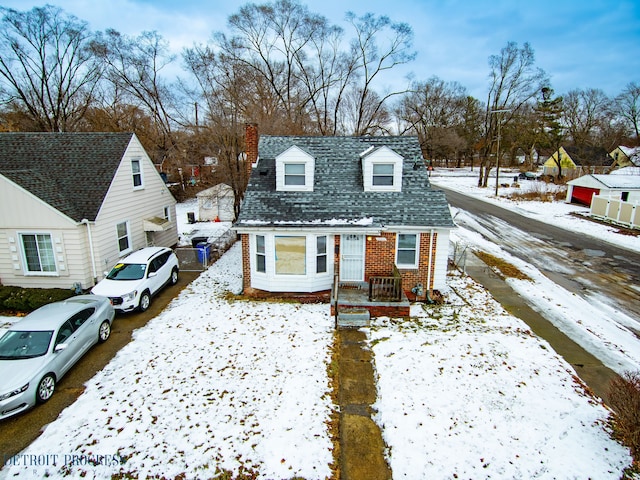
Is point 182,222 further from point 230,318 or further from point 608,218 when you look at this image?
point 608,218

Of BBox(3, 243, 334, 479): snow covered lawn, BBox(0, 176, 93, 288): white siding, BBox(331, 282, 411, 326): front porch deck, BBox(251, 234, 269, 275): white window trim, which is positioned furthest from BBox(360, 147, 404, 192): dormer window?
BBox(0, 176, 93, 288): white siding

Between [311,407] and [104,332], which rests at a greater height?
[104,332]

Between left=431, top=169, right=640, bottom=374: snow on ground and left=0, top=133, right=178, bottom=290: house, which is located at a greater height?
left=0, top=133, right=178, bottom=290: house

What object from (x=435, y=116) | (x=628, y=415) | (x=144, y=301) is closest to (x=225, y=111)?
(x=144, y=301)

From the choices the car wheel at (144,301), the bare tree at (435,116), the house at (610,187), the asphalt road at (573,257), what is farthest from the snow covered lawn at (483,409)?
the bare tree at (435,116)

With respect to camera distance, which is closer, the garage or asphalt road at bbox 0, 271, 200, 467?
asphalt road at bbox 0, 271, 200, 467

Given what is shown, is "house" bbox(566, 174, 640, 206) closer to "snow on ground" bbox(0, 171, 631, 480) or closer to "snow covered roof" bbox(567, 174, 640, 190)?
"snow covered roof" bbox(567, 174, 640, 190)

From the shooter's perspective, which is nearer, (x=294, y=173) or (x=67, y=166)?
(x=294, y=173)

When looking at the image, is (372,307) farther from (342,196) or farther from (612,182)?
(612,182)
